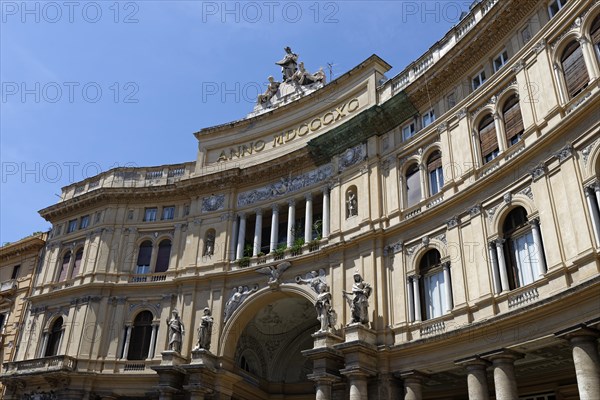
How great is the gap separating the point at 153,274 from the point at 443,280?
57.0 feet

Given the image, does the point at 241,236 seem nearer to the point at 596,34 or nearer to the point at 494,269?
the point at 494,269

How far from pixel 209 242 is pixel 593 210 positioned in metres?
20.6

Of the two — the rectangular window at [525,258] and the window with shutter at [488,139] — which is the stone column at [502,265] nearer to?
the rectangular window at [525,258]

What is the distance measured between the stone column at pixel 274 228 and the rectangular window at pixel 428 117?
9.44 metres

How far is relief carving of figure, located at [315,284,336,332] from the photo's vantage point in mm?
23734

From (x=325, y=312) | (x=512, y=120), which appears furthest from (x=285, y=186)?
(x=512, y=120)

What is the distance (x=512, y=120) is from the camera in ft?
68.2

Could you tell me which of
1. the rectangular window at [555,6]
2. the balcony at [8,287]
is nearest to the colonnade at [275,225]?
the rectangular window at [555,6]

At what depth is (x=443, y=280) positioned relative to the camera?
21.7m

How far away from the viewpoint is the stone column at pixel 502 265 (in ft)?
61.8

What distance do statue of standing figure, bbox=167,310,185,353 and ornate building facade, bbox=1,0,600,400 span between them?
0.10 m

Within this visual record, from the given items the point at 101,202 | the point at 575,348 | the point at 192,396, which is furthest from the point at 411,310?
the point at 101,202

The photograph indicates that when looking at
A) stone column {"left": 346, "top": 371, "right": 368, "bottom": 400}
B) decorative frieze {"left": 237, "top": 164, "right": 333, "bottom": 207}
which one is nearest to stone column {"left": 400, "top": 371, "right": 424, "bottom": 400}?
stone column {"left": 346, "top": 371, "right": 368, "bottom": 400}

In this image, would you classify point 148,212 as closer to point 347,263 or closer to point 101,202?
point 101,202
